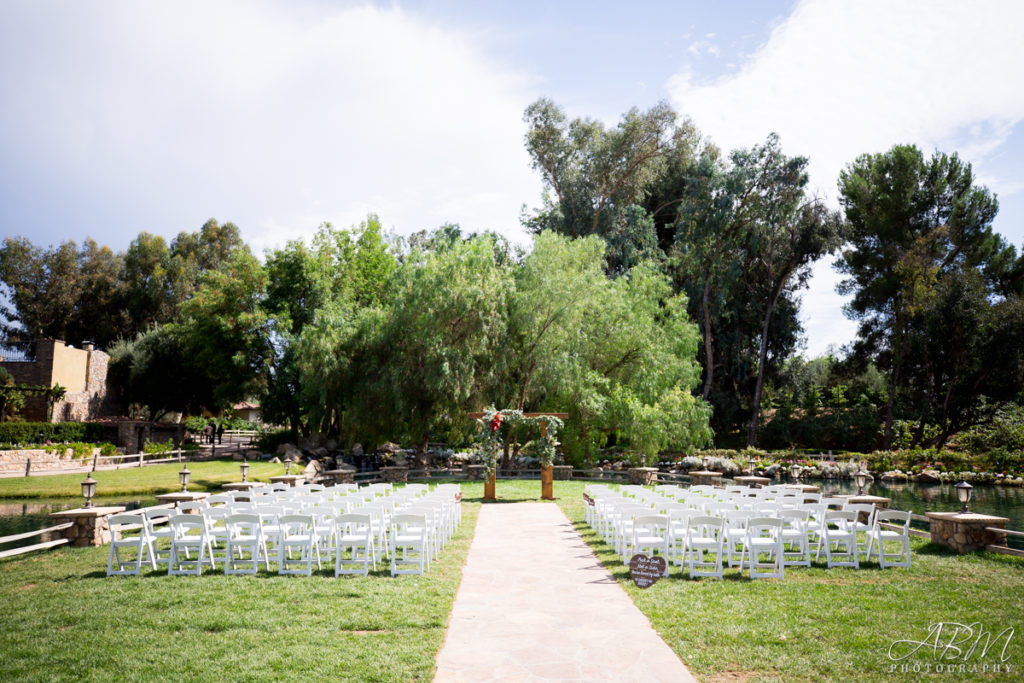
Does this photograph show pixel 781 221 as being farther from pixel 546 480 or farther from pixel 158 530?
pixel 158 530

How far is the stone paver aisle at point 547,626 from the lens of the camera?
15.6ft

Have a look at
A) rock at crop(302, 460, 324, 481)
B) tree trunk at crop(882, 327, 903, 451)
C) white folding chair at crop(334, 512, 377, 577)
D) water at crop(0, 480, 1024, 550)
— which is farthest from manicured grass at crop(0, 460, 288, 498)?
tree trunk at crop(882, 327, 903, 451)

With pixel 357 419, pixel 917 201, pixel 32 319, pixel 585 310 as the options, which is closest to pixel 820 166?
pixel 917 201

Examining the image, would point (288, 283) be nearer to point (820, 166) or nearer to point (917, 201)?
point (820, 166)

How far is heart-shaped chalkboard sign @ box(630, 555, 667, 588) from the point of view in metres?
6.80

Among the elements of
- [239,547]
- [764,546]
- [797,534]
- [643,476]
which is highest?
[797,534]

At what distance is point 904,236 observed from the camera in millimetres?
37594

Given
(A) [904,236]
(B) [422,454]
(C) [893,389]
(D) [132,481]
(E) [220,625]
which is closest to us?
(E) [220,625]

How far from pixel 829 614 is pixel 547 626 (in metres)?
2.76

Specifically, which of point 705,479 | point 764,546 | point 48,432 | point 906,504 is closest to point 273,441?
point 48,432

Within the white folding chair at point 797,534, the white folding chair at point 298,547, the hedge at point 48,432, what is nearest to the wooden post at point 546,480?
the white folding chair at point 797,534

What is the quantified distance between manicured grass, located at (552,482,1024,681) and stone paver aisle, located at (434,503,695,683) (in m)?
0.30

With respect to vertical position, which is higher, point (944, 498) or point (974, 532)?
point (974, 532)

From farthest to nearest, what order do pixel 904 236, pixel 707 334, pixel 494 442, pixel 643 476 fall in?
pixel 904 236, pixel 707 334, pixel 643 476, pixel 494 442
